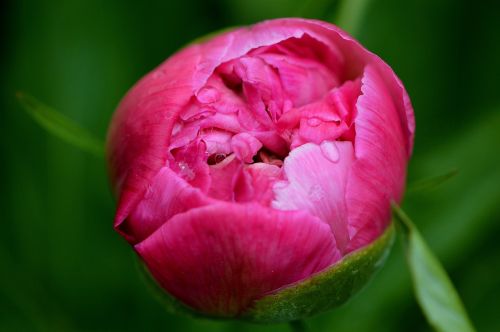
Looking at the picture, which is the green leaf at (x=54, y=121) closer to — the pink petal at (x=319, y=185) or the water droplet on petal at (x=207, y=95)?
the water droplet on petal at (x=207, y=95)

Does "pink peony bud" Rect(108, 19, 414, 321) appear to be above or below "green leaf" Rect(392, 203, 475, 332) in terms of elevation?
above

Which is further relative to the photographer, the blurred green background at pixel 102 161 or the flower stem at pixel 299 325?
the blurred green background at pixel 102 161

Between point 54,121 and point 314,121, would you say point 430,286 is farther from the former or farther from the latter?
point 54,121

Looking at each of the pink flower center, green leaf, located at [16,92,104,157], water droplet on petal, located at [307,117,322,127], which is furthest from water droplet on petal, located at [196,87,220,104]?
green leaf, located at [16,92,104,157]

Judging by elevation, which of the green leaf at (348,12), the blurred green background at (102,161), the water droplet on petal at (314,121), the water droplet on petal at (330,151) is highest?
the green leaf at (348,12)

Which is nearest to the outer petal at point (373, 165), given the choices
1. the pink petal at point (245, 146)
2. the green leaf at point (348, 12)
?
the pink petal at point (245, 146)

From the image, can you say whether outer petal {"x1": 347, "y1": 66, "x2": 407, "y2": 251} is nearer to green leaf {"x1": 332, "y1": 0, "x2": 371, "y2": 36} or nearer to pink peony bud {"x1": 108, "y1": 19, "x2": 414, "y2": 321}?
pink peony bud {"x1": 108, "y1": 19, "x2": 414, "y2": 321}

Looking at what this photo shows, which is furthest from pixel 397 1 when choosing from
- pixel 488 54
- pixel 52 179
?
pixel 52 179
